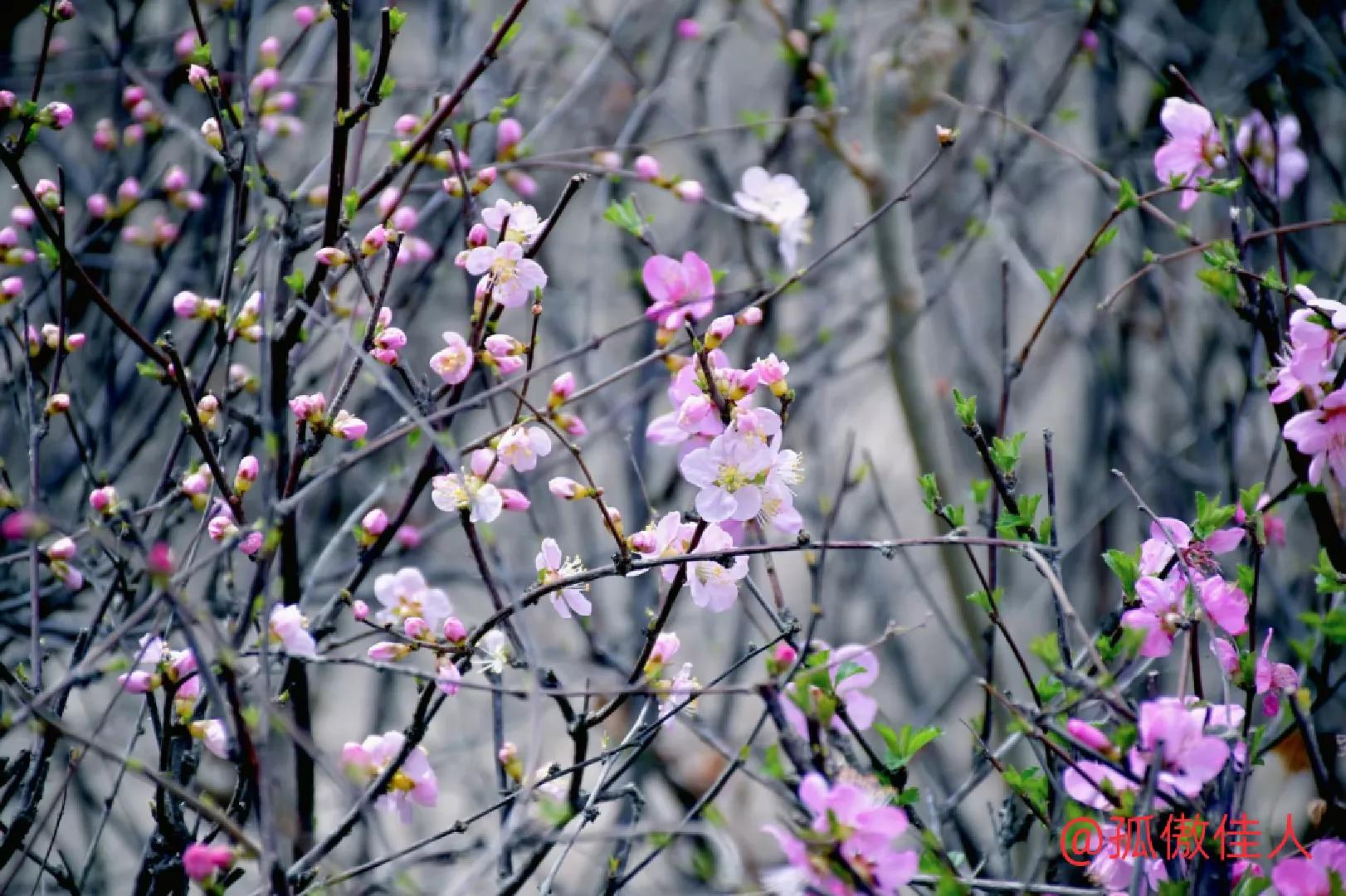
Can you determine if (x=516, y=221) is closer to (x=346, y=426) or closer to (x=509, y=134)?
(x=346, y=426)

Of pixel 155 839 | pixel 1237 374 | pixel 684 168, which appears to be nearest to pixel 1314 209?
pixel 1237 374

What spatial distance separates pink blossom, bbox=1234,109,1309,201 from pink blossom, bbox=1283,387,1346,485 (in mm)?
894

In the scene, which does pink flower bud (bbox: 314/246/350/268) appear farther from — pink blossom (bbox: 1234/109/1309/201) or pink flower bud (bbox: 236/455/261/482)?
pink blossom (bbox: 1234/109/1309/201)

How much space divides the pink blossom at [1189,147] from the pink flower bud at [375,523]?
4.95 feet

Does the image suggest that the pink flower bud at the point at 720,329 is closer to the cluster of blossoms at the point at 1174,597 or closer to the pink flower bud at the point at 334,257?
the pink flower bud at the point at 334,257

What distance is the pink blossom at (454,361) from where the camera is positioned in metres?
1.71

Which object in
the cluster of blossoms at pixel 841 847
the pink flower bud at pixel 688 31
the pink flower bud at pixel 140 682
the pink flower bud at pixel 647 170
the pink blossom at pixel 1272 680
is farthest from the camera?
the pink flower bud at pixel 688 31

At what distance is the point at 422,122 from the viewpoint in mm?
A: 2404

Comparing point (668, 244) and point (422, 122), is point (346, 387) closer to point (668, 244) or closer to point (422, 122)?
point (422, 122)

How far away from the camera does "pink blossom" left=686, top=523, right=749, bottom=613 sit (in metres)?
1.70

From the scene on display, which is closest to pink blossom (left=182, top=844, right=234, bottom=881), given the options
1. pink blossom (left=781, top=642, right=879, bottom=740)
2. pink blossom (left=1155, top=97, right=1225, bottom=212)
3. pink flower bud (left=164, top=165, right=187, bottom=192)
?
pink blossom (left=781, top=642, right=879, bottom=740)

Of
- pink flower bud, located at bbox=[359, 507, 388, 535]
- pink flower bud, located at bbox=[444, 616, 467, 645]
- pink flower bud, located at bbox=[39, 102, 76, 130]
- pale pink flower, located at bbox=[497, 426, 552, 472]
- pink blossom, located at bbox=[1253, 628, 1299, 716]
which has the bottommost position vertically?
pink blossom, located at bbox=[1253, 628, 1299, 716]

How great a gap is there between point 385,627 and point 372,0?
8.45 feet

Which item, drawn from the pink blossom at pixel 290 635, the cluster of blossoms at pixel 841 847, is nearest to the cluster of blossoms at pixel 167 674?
A: the pink blossom at pixel 290 635
